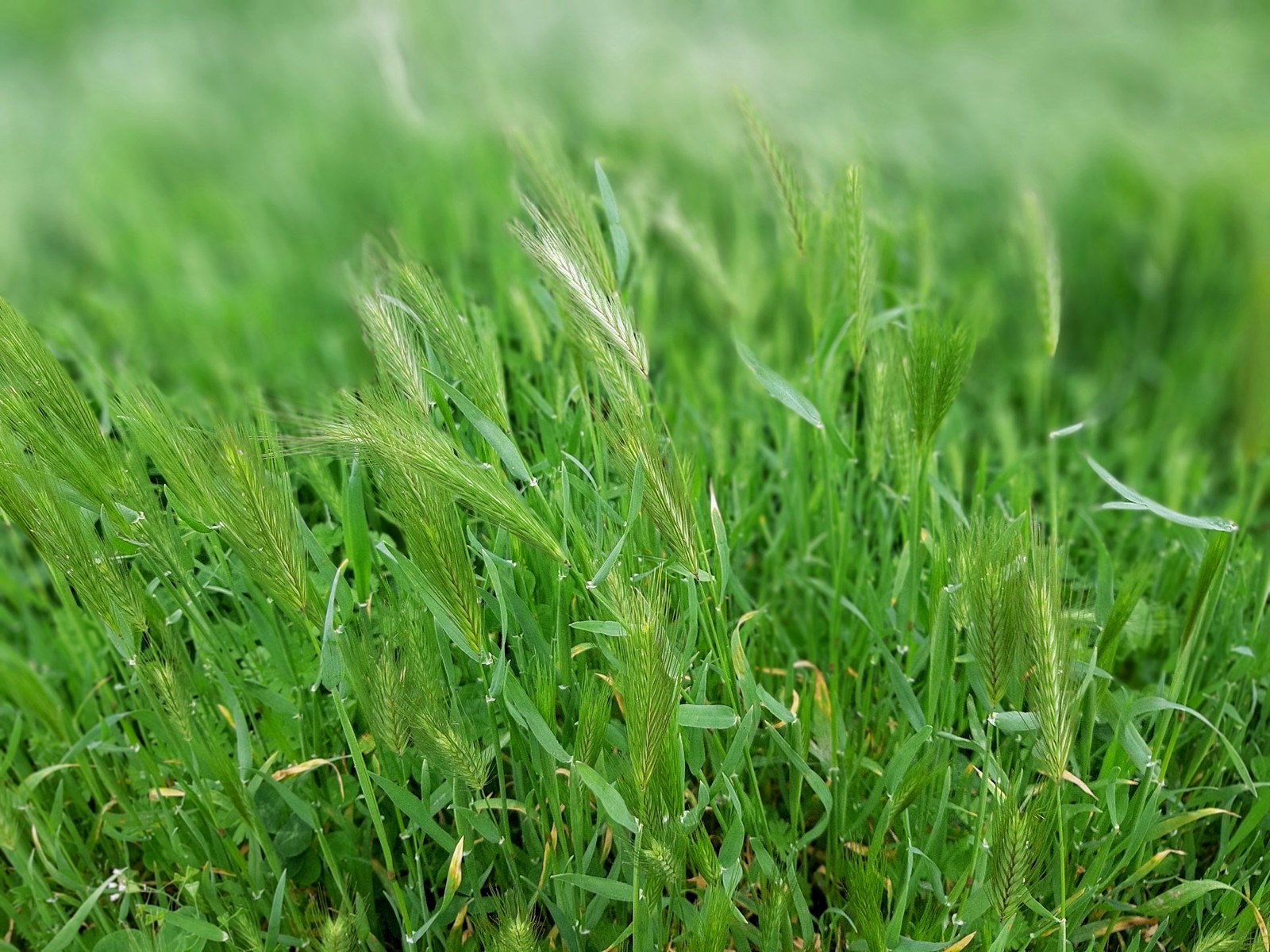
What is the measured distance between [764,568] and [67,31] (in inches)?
145

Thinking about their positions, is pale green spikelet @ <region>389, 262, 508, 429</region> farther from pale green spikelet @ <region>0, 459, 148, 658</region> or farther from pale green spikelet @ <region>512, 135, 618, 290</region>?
pale green spikelet @ <region>0, 459, 148, 658</region>

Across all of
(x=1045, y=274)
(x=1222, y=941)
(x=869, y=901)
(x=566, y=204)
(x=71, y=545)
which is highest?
(x=566, y=204)

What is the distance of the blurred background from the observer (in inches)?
94.4

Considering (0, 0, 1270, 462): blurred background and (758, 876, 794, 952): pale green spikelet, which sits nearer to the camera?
(758, 876, 794, 952): pale green spikelet

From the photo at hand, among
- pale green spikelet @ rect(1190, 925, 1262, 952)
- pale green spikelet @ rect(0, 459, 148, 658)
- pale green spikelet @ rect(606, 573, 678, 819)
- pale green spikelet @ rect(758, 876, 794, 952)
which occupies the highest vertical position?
pale green spikelet @ rect(0, 459, 148, 658)

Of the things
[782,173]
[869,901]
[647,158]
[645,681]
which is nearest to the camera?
[645,681]

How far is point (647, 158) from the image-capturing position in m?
2.90

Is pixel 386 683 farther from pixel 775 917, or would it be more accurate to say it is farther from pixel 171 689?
pixel 775 917

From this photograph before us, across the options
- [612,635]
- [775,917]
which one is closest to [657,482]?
[612,635]

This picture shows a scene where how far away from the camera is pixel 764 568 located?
1.52 metres

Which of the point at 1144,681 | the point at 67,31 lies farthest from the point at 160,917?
the point at 67,31

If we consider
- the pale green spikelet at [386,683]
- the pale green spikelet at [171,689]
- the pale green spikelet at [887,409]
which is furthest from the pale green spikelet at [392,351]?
the pale green spikelet at [887,409]

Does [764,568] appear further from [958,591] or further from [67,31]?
[67,31]

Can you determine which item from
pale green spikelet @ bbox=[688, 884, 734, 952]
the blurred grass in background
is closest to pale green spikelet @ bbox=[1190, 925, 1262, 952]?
pale green spikelet @ bbox=[688, 884, 734, 952]
